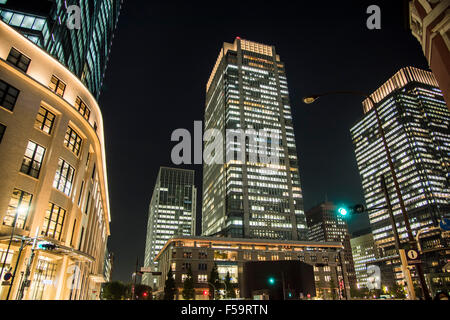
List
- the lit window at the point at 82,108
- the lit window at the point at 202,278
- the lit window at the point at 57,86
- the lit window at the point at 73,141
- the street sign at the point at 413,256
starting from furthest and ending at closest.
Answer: the lit window at the point at 202,278 < the lit window at the point at 82,108 < the lit window at the point at 73,141 < the lit window at the point at 57,86 < the street sign at the point at 413,256

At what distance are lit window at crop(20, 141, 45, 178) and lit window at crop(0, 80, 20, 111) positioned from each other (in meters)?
3.42

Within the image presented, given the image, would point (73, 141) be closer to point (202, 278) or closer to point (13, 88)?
point (13, 88)

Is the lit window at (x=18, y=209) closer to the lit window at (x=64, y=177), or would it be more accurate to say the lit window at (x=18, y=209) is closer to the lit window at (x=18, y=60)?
the lit window at (x=64, y=177)

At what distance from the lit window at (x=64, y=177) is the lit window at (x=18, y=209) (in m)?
3.26

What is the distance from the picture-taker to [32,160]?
23.4 m

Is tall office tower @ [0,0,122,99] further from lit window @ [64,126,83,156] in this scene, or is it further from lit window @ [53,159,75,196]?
lit window @ [53,159,75,196]

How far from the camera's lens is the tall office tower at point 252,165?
144 metres

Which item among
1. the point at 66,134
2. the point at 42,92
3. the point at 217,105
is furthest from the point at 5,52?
the point at 217,105

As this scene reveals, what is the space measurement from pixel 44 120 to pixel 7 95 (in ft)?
11.8

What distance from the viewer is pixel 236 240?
390ft

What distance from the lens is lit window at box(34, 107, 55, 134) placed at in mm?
24653

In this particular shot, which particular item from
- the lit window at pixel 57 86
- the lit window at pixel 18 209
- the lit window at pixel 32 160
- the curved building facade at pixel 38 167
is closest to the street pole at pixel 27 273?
the curved building facade at pixel 38 167

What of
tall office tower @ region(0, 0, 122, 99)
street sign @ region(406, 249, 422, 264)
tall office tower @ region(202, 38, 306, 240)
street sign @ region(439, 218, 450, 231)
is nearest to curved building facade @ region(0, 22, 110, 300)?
tall office tower @ region(0, 0, 122, 99)
